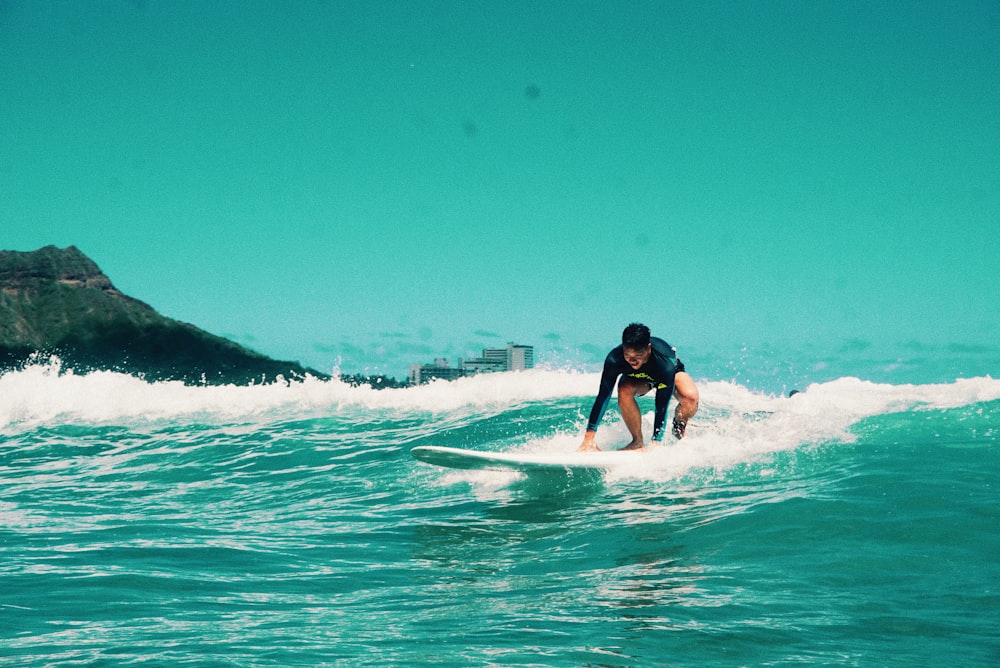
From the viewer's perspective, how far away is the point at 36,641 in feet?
12.1

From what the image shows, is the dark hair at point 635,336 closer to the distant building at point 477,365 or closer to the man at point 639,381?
the man at point 639,381

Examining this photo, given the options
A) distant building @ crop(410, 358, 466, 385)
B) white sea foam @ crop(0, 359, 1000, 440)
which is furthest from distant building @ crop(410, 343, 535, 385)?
white sea foam @ crop(0, 359, 1000, 440)

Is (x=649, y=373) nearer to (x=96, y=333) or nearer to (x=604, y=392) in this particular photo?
(x=604, y=392)

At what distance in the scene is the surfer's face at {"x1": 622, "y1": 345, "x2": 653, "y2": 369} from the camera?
8.06 meters

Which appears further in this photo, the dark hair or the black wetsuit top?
the black wetsuit top

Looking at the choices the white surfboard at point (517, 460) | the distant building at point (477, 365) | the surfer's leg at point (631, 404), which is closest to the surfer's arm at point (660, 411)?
the surfer's leg at point (631, 404)

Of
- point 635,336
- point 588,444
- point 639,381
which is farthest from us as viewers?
point 639,381

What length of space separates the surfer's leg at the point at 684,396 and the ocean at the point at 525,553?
0.32m

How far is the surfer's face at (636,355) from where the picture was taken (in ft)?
26.5

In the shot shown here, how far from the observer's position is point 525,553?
5.64 metres

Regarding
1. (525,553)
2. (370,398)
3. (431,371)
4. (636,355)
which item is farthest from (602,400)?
(431,371)

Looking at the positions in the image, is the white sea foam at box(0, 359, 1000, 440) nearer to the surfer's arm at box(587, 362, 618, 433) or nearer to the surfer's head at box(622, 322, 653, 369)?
the surfer's arm at box(587, 362, 618, 433)

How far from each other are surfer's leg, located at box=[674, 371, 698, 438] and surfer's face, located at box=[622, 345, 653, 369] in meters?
0.88

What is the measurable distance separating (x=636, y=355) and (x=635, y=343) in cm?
16
